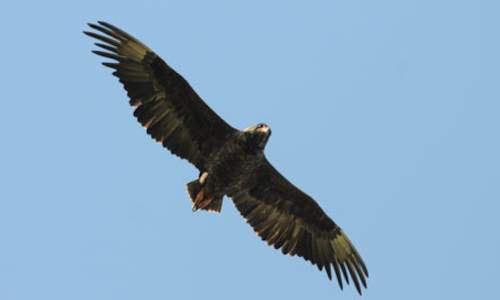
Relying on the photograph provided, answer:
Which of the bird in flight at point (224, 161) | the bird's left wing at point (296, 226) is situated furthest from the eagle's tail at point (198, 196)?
the bird's left wing at point (296, 226)

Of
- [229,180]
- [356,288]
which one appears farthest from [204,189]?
[356,288]

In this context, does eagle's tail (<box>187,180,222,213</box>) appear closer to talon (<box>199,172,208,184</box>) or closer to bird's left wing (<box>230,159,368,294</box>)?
talon (<box>199,172,208,184</box>)

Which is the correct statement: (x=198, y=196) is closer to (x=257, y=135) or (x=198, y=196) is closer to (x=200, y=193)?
(x=200, y=193)

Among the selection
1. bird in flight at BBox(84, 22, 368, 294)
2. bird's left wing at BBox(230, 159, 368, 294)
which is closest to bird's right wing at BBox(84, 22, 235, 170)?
bird in flight at BBox(84, 22, 368, 294)

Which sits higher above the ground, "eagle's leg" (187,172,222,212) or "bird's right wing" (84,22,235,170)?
"bird's right wing" (84,22,235,170)

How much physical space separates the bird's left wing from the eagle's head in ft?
4.42

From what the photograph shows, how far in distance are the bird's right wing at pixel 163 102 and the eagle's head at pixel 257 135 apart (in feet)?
1.34

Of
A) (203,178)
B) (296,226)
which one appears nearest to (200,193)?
(203,178)

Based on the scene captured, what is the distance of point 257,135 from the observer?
22.6 m

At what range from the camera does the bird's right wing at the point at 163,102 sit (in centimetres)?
2220

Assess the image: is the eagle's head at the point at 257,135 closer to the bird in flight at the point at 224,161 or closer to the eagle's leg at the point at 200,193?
the bird in flight at the point at 224,161

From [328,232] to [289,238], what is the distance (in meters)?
0.89

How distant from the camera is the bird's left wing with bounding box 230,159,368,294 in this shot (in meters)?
24.1

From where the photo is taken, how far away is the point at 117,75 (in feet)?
72.6
